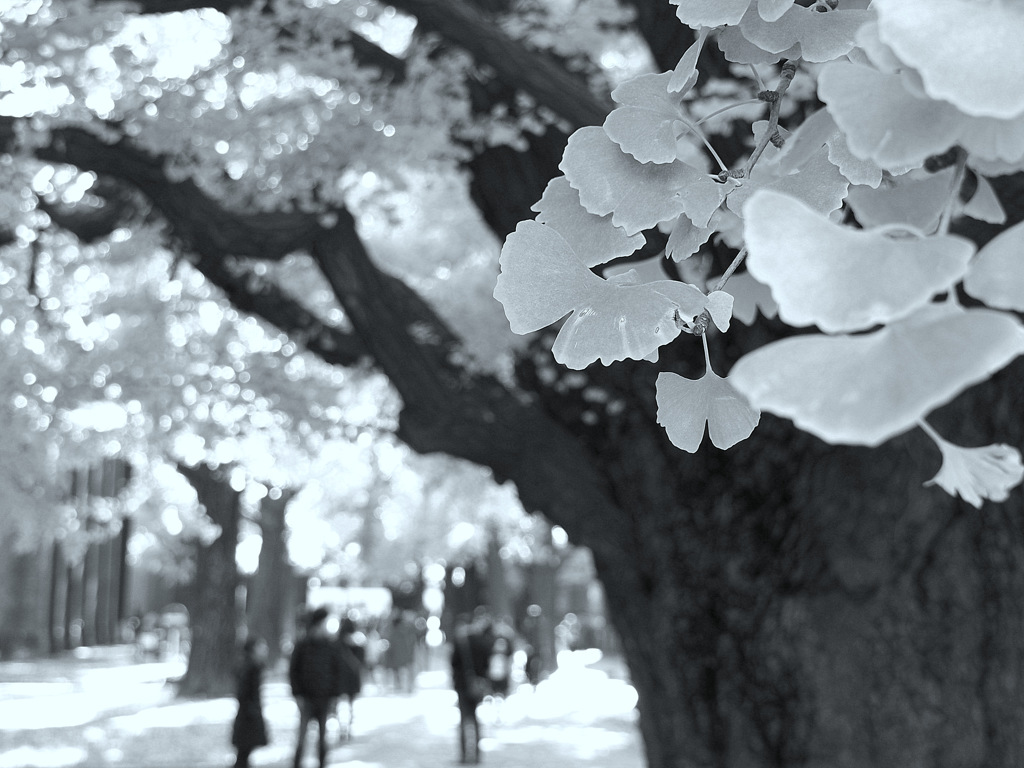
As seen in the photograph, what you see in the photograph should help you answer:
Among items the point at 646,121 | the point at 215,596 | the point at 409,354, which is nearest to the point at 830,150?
the point at 646,121

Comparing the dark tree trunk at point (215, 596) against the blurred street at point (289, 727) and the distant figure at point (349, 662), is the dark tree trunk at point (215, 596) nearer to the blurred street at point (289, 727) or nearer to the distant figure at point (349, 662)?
the blurred street at point (289, 727)

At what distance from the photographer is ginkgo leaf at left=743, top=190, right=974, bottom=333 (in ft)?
2.24

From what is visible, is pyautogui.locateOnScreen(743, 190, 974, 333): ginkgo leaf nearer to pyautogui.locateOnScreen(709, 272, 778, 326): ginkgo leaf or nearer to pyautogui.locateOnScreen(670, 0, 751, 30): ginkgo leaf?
pyautogui.locateOnScreen(670, 0, 751, 30): ginkgo leaf

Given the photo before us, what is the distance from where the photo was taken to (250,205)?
7109mm

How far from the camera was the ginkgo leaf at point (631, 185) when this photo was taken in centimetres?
109

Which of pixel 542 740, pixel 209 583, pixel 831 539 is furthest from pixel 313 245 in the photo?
pixel 209 583

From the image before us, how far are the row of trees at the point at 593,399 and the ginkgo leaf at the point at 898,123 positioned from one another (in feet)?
12.6

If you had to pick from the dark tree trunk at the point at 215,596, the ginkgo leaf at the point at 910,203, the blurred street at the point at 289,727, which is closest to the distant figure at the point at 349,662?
the blurred street at the point at 289,727

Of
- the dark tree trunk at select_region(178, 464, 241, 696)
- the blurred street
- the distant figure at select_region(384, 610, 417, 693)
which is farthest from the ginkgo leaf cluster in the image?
the distant figure at select_region(384, 610, 417, 693)

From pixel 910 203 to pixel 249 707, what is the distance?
10.8m

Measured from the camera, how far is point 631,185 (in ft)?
3.61

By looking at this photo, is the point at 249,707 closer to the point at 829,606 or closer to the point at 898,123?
the point at 829,606

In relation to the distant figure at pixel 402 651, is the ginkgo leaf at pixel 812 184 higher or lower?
higher

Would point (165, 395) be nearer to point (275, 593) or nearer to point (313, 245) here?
point (313, 245)
